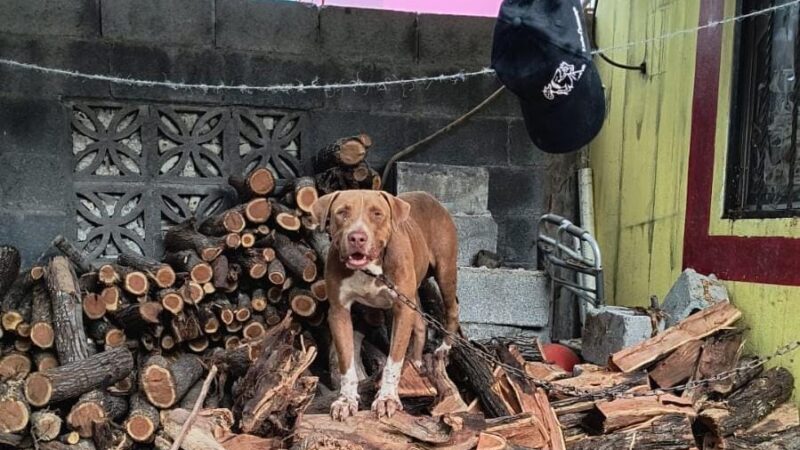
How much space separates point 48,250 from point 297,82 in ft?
7.04

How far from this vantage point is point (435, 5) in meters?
5.54

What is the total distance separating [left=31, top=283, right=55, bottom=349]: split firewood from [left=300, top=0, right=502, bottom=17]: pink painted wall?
2942 mm

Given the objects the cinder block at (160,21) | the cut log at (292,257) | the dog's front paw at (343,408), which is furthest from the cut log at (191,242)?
the dog's front paw at (343,408)

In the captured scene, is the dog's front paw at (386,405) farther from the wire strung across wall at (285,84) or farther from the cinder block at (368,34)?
the cinder block at (368,34)

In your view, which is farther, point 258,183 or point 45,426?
point 258,183

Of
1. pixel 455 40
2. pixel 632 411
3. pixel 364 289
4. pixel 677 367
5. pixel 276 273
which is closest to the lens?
pixel 364 289

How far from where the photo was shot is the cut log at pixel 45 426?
3377 mm

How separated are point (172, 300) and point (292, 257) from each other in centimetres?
78

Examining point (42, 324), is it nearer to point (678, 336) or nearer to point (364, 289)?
point (364, 289)

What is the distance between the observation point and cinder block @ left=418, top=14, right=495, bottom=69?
5.42 metres

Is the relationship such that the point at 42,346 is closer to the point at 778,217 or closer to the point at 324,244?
the point at 324,244

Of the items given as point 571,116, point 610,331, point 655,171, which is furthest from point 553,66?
point 655,171

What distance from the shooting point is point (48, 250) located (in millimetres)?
4664

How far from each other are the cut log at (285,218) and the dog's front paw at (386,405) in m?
1.58
